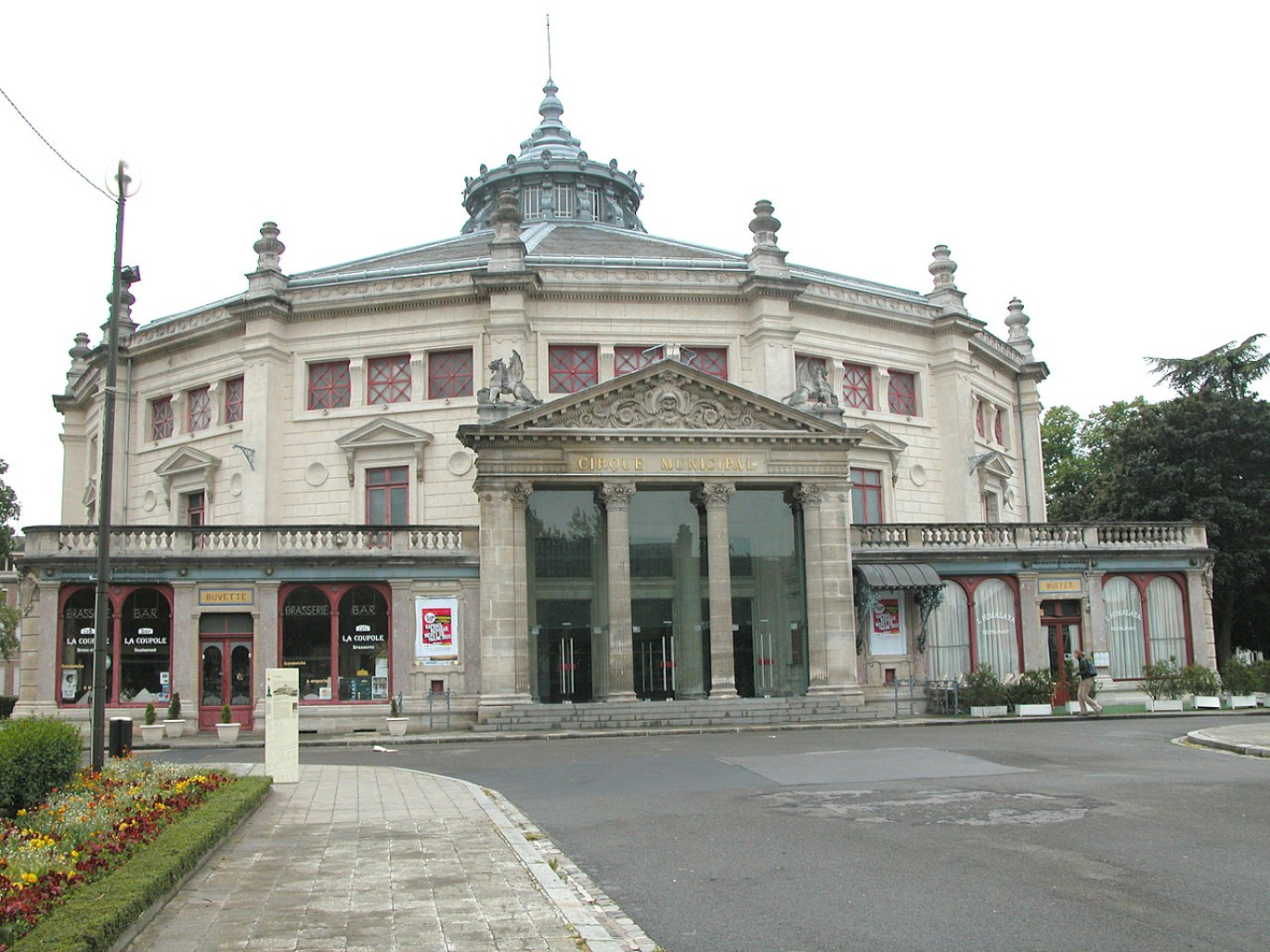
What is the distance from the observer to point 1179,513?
51.7 meters

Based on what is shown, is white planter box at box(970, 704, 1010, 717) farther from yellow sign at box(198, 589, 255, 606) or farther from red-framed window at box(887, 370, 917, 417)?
yellow sign at box(198, 589, 255, 606)

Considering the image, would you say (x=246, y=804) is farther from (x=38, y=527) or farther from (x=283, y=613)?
(x=38, y=527)

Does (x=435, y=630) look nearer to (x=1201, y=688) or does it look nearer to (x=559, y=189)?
(x=1201, y=688)

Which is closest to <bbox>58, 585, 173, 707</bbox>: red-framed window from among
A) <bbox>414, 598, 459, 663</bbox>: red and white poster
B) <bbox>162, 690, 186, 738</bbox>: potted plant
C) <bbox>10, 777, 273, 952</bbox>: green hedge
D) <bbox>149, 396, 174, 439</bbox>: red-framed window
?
<bbox>162, 690, 186, 738</bbox>: potted plant

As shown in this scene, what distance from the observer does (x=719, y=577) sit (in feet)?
124

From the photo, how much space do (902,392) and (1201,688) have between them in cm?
1685

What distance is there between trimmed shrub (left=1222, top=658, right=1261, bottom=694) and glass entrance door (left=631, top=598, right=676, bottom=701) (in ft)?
57.7

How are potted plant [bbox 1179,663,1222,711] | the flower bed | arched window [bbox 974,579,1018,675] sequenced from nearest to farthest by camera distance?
the flower bed → potted plant [bbox 1179,663,1222,711] → arched window [bbox 974,579,1018,675]

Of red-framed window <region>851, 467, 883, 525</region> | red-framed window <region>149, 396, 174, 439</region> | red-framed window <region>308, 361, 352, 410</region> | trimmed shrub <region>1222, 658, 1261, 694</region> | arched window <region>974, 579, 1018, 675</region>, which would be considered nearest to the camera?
trimmed shrub <region>1222, 658, 1261, 694</region>

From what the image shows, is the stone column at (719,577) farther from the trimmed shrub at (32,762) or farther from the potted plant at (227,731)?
the trimmed shrub at (32,762)

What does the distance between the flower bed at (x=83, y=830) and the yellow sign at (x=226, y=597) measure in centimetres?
1835

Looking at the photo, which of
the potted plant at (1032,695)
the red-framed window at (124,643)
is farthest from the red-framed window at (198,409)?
the potted plant at (1032,695)

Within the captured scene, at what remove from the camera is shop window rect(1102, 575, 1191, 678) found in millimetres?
41844

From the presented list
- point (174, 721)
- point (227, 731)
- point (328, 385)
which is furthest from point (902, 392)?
point (174, 721)
